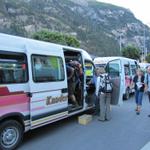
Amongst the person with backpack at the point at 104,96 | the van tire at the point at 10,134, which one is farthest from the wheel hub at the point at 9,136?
the person with backpack at the point at 104,96

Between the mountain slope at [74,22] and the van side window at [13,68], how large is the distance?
178ft

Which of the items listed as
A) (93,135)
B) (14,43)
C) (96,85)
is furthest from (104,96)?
(14,43)

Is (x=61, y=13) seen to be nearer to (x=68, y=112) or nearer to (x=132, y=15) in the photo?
(x=132, y=15)

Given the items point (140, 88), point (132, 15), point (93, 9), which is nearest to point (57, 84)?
point (140, 88)

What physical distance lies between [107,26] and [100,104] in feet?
452

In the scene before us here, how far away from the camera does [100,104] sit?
921cm

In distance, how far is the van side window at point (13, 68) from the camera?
19.1 ft

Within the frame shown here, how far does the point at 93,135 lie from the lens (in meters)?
7.34

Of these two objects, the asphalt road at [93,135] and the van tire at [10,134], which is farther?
the asphalt road at [93,135]

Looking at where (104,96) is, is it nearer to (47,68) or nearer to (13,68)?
(47,68)

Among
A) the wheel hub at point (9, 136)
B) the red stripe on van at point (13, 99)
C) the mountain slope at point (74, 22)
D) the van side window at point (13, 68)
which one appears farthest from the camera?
the mountain slope at point (74, 22)

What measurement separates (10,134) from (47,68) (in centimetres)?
205

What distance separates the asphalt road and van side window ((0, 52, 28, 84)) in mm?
1620

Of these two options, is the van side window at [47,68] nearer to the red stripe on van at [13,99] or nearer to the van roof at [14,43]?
the van roof at [14,43]
